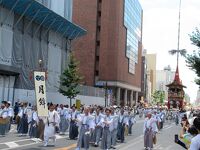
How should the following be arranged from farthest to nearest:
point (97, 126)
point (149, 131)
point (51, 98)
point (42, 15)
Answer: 1. point (51, 98)
2. point (42, 15)
3. point (149, 131)
4. point (97, 126)

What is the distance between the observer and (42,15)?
46.2 metres

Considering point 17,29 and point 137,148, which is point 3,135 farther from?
point 17,29

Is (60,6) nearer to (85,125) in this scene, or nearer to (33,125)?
(33,125)

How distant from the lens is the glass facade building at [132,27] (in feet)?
304

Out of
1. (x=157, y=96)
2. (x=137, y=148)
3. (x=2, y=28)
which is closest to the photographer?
(x=137, y=148)

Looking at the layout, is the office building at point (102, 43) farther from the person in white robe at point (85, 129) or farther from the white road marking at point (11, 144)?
the person in white robe at point (85, 129)

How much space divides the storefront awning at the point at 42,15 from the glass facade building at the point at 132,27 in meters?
35.6

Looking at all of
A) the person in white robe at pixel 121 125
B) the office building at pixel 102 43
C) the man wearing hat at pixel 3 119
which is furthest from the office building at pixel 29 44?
the office building at pixel 102 43

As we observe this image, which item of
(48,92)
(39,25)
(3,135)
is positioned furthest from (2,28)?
(3,135)

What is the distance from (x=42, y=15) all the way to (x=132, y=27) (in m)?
55.3

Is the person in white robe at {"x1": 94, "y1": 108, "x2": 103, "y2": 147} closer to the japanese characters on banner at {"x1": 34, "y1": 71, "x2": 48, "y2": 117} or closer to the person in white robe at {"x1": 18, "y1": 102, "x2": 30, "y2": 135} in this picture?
the japanese characters on banner at {"x1": 34, "y1": 71, "x2": 48, "y2": 117}

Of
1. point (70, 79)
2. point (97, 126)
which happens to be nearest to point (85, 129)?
point (97, 126)

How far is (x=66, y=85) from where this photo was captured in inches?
1965

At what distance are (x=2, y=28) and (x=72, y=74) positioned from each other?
42.1 ft
